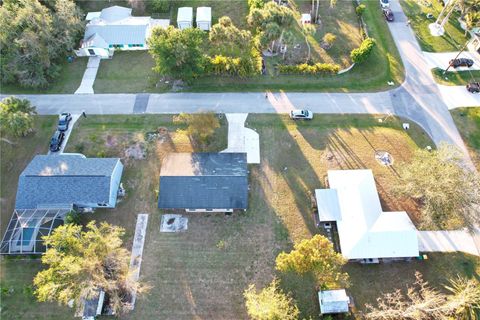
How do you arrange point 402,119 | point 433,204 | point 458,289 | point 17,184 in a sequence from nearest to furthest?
point 458,289
point 433,204
point 17,184
point 402,119

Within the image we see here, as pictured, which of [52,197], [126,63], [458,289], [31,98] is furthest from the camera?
[126,63]

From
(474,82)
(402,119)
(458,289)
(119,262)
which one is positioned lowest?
(119,262)

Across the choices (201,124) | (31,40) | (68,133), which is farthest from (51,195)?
(31,40)

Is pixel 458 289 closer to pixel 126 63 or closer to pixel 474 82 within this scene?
pixel 474 82

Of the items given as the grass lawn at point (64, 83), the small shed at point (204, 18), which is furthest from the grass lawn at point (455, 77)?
the grass lawn at point (64, 83)

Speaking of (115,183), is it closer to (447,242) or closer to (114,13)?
(114,13)

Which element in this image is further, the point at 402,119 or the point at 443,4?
the point at 443,4

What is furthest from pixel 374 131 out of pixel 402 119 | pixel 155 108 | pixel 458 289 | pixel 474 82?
pixel 155 108

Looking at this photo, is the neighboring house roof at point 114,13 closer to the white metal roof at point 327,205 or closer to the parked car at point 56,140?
the parked car at point 56,140
